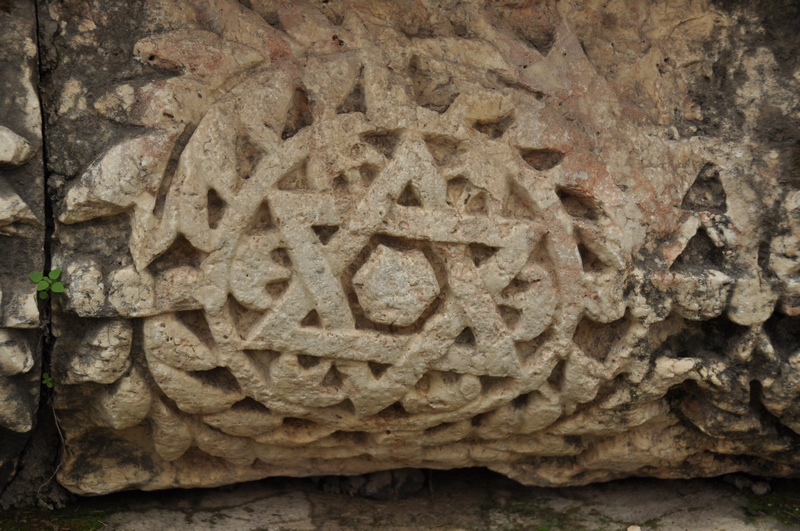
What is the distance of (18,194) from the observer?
2.26 meters

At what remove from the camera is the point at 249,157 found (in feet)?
7.89

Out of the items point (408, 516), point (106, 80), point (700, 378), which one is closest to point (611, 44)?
point (700, 378)

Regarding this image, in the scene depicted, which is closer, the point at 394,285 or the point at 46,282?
the point at 46,282

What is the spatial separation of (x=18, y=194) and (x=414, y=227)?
4.01ft

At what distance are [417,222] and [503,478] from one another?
5.08 feet

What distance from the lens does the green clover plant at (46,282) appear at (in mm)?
2281

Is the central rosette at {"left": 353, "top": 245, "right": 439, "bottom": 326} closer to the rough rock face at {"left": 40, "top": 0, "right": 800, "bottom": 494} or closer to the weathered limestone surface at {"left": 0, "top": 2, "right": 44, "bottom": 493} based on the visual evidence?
the rough rock face at {"left": 40, "top": 0, "right": 800, "bottom": 494}

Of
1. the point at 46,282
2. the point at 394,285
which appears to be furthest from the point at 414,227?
the point at 46,282

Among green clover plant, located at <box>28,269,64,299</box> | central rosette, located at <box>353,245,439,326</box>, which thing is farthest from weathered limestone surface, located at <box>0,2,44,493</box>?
central rosette, located at <box>353,245,439,326</box>

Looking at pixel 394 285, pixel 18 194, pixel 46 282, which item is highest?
pixel 18 194

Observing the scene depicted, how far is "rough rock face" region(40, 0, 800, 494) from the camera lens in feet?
7.67

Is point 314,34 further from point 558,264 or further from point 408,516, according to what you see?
point 408,516

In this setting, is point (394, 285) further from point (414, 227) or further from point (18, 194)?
point (18, 194)

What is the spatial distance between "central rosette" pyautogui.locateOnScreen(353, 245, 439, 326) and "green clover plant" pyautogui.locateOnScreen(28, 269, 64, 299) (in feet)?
3.02
